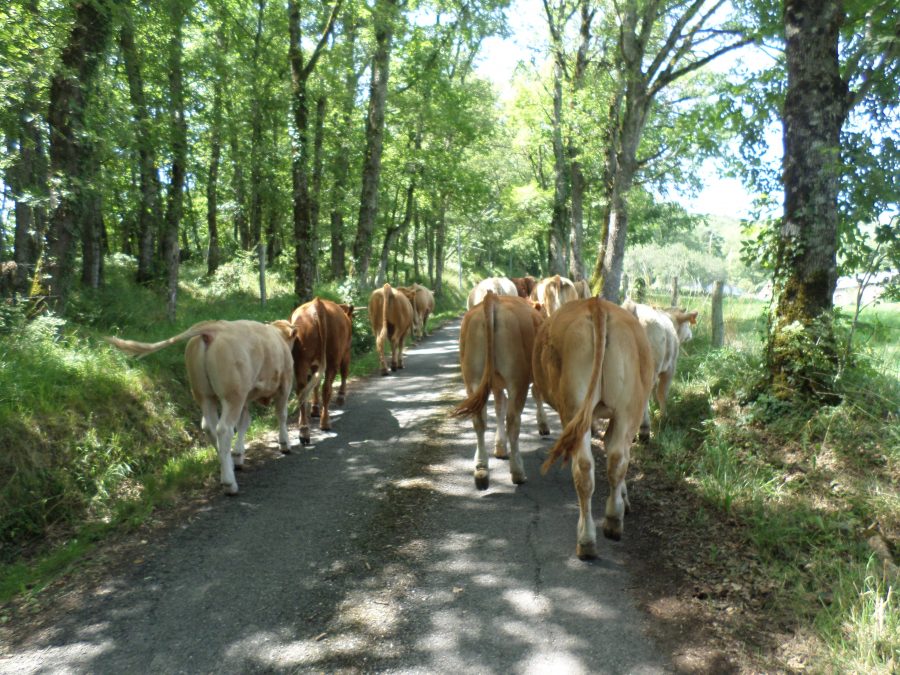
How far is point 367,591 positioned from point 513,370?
7.75 ft

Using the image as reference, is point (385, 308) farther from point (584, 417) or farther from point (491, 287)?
point (584, 417)

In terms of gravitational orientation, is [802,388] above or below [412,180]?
below

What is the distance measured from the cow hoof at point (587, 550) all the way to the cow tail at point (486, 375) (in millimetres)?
1537

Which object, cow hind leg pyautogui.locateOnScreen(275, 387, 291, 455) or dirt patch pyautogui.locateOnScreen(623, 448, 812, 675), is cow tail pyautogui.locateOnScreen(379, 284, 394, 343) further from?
dirt patch pyautogui.locateOnScreen(623, 448, 812, 675)

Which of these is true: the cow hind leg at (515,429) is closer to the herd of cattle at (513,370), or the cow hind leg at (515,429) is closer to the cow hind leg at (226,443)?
the herd of cattle at (513,370)

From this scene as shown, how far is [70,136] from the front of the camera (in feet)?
22.3

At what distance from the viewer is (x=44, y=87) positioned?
6.53 m

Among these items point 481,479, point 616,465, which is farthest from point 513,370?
point 616,465

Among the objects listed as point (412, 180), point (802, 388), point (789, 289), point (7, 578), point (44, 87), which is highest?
point (412, 180)

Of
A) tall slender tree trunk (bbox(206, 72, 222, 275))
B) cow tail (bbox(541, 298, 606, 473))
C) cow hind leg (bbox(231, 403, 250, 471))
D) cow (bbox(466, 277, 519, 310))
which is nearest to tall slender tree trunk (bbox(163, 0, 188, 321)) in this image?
tall slender tree trunk (bbox(206, 72, 222, 275))

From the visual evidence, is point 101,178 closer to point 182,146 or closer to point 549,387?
point 182,146

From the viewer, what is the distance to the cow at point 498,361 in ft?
16.8

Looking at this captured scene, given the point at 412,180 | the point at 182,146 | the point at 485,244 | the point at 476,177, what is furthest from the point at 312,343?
the point at 485,244

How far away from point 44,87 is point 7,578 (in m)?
5.61
